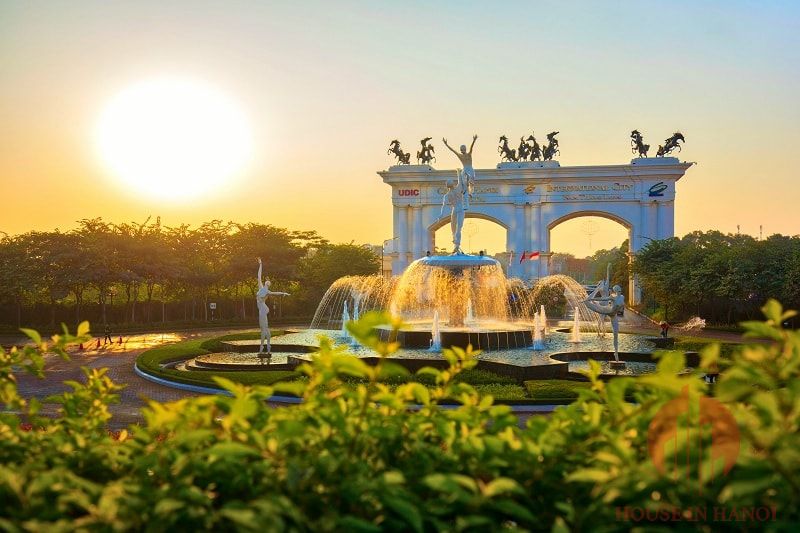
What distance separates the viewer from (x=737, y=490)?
1.80 metres

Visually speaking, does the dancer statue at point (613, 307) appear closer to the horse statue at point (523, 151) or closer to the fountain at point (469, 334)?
the fountain at point (469, 334)

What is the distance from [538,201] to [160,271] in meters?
29.2

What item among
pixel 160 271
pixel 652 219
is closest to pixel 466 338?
pixel 160 271

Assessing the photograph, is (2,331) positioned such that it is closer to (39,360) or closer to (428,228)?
(428,228)

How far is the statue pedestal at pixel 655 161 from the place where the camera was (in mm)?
50753

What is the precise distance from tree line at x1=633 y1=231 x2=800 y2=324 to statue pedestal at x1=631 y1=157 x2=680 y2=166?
1366 cm

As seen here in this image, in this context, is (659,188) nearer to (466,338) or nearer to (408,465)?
(466,338)

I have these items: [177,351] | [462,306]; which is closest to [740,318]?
[462,306]

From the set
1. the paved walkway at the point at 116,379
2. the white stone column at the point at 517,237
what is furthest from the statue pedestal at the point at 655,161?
the paved walkway at the point at 116,379

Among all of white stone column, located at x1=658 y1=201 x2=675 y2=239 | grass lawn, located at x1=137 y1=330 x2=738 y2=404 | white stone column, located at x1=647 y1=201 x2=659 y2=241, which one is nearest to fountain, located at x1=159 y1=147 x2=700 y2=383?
grass lawn, located at x1=137 y1=330 x2=738 y2=404

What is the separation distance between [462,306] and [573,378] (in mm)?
8536

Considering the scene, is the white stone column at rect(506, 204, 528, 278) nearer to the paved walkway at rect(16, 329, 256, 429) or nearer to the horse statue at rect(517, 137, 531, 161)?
the horse statue at rect(517, 137, 531, 161)

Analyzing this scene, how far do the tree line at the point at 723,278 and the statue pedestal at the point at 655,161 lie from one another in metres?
13.7

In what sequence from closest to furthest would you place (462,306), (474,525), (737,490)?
(737,490) → (474,525) → (462,306)
